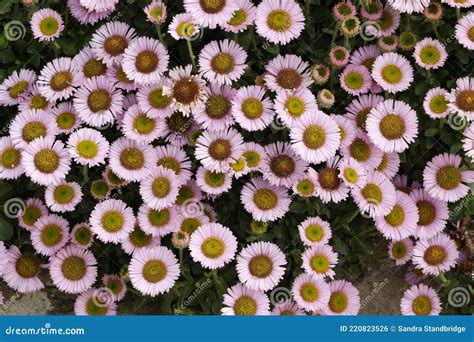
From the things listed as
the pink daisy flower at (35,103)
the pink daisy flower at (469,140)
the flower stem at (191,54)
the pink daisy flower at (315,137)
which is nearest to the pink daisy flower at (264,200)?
the pink daisy flower at (315,137)

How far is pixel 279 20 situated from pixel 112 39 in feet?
3.43

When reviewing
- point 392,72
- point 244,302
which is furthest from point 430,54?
point 244,302

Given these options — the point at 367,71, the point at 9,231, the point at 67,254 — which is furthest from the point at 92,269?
the point at 367,71

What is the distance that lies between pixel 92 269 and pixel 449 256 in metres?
2.20

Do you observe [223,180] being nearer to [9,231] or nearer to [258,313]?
[258,313]

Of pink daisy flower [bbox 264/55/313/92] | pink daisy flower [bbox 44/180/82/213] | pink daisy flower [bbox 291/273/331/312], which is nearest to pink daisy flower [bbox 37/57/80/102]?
pink daisy flower [bbox 44/180/82/213]

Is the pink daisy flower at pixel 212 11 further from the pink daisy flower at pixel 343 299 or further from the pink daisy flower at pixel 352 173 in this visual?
the pink daisy flower at pixel 343 299

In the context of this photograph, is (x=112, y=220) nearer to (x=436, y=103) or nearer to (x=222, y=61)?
(x=222, y=61)

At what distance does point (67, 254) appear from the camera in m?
4.14

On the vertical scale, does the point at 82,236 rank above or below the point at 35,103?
below

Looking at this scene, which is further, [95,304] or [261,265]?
[95,304]

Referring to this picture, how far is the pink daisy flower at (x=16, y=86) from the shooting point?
4301mm

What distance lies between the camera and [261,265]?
3996mm

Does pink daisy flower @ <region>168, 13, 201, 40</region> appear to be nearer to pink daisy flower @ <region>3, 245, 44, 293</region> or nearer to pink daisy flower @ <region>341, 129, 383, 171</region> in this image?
pink daisy flower @ <region>341, 129, 383, 171</region>
